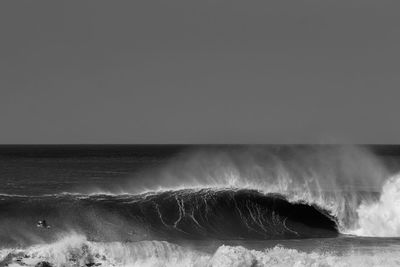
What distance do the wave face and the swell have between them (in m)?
3.74

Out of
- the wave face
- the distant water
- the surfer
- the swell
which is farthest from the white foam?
the surfer

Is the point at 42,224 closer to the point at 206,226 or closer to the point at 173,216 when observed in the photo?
the point at 173,216

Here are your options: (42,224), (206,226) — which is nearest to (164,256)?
(42,224)

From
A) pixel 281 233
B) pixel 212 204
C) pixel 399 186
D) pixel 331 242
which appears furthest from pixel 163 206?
pixel 399 186

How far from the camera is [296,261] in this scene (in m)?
19.2

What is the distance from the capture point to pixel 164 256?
1992 cm

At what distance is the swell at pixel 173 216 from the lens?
2536cm

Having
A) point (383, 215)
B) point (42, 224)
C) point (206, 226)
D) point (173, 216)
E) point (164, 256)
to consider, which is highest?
point (383, 215)

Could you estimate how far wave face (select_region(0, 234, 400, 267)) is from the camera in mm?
19141

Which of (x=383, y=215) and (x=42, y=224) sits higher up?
(x=383, y=215)

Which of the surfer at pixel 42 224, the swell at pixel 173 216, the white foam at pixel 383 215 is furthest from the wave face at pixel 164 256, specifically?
the white foam at pixel 383 215

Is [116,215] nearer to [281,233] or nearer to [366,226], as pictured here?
[281,233]

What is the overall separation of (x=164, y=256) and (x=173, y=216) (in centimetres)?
736

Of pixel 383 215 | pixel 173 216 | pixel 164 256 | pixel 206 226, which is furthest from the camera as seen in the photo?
pixel 383 215
